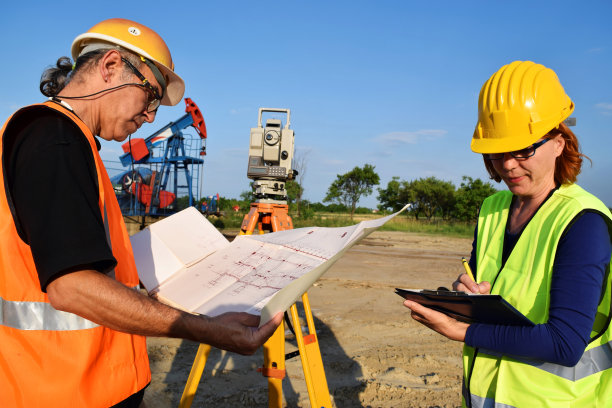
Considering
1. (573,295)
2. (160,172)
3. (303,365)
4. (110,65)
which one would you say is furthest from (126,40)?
(160,172)

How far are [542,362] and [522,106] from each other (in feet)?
2.64

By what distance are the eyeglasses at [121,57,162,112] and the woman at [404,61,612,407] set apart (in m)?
1.12

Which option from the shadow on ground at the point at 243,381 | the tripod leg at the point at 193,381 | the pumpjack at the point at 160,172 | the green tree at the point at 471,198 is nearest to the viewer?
the tripod leg at the point at 193,381

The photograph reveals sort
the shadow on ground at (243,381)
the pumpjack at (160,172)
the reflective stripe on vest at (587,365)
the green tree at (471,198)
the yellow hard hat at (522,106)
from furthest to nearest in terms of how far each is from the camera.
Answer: the green tree at (471,198) → the pumpjack at (160,172) → the shadow on ground at (243,381) → the yellow hard hat at (522,106) → the reflective stripe on vest at (587,365)

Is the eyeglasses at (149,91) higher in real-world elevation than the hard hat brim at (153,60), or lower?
lower

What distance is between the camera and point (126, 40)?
49.9 inches

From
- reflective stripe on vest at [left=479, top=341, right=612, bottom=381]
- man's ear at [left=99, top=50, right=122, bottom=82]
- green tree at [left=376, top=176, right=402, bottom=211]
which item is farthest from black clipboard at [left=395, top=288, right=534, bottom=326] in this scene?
green tree at [left=376, top=176, right=402, bottom=211]

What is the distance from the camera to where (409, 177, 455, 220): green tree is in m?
37.8

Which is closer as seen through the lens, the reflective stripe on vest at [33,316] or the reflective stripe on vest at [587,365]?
the reflective stripe on vest at [33,316]

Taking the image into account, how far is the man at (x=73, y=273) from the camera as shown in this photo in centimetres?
95

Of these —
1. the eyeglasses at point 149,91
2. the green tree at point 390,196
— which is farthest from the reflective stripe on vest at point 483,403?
the green tree at point 390,196

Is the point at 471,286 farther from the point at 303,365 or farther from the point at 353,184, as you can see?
the point at 353,184

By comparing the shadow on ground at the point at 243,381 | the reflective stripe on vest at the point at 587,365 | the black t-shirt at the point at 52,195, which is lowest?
the shadow on ground at the point at 243,381

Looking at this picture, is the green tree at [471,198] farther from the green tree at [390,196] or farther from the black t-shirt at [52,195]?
the black t-shirt at [52,195]
